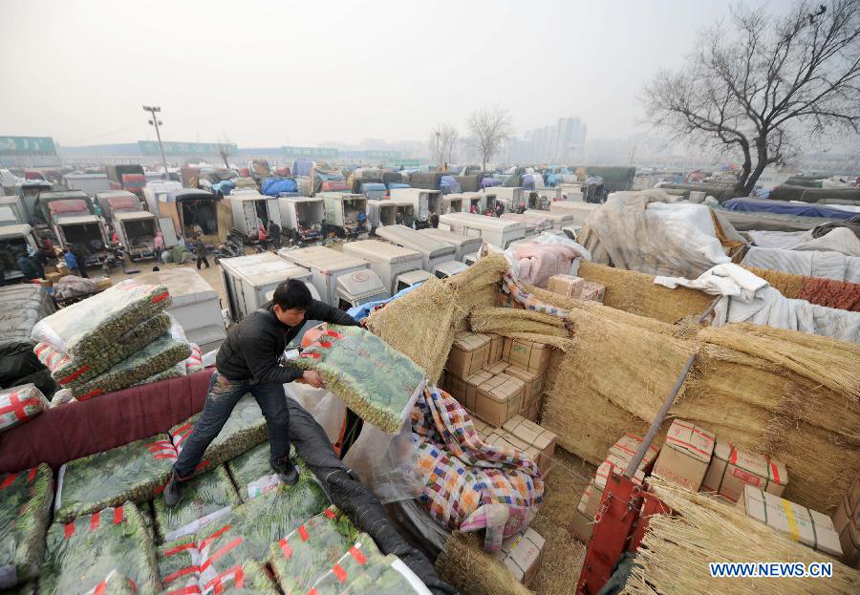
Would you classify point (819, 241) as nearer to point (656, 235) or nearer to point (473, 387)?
point (656, 235)

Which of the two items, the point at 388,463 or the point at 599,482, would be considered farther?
the point at 599,482

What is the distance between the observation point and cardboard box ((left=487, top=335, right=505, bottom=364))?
5402 millimetres

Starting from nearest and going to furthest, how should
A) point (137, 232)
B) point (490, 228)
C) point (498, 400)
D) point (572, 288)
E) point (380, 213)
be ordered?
point (498, 400) < point (572, 288) < point (490, 228) < point (137, 232) < point (380, 213)

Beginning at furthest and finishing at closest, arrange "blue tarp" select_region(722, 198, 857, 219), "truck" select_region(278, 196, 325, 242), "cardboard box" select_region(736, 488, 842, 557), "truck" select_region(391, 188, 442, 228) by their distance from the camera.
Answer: "truck" select_region(391, 188, 442, 228) < "truck" select_region(278, 196, 325, 242) < "blue tarp" select_region(722, 198, 857, 219) < "cardboard box" select_region(736, 488, 842, 557)

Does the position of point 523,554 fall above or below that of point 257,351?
below

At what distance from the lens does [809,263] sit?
6.95 m

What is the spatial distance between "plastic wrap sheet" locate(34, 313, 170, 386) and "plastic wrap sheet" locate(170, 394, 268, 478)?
102cm

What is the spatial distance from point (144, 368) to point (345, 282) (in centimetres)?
428

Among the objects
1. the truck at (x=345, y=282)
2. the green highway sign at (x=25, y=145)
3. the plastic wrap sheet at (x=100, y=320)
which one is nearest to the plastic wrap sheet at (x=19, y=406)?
the plastic wrap sheet at (x=100, y=320)

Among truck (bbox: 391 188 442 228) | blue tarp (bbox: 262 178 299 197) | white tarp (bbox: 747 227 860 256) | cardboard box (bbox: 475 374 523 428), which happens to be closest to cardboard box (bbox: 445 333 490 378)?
cardboard box (bbox: 475 374 523 428)

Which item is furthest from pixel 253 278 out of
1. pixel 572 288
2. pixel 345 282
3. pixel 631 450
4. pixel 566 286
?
pixel 631 450

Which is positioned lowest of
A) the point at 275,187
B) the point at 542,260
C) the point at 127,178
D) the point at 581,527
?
the point at 581,527

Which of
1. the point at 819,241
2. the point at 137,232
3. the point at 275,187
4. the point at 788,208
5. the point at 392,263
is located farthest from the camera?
the point at 275,187

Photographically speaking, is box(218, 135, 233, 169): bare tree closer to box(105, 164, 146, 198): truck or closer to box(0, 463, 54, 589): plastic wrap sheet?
box(105, 164, 146, 198): truck
